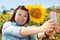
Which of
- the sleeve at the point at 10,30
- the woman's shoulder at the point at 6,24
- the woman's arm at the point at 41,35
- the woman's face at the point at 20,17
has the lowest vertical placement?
the woman's arm at the point at 41,35

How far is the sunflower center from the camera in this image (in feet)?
4.14

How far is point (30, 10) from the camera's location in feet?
4.15

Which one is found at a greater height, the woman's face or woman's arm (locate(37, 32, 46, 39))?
the woman's face

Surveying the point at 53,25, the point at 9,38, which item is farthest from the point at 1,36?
the point at 53,25

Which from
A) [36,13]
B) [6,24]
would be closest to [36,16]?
[36,13]

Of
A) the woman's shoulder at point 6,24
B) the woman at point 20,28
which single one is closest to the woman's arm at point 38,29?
the woman at point 20,28

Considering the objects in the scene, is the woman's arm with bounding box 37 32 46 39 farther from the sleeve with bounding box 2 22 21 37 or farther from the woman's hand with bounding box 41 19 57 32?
the sleeve with bounding box 2 22 21 37

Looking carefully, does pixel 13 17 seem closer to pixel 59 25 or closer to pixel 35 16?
pixel 35 16

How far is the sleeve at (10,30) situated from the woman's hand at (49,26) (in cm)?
18

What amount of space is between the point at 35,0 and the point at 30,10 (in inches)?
3.7

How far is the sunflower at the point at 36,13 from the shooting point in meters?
1.26

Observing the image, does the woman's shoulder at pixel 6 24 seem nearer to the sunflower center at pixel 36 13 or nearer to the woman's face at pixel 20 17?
the woman's face at pixel 20 17

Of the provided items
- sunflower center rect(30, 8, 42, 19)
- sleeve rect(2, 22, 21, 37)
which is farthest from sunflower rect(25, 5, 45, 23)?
sleeve rect(2, 22, 21, 37)

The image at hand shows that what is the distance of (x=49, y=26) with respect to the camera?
122cm
